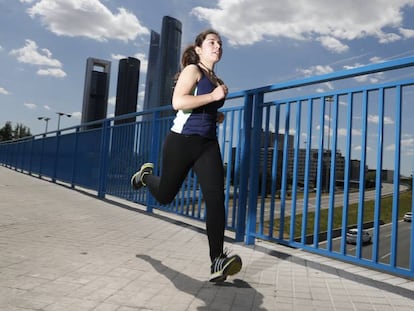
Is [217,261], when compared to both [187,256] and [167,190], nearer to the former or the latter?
[167,190]

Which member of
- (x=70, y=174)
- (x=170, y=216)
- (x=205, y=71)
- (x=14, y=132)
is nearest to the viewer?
(x=205, y=71)

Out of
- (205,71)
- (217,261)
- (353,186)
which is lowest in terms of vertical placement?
A: (217,261)

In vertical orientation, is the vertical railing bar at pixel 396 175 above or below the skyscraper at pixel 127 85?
below

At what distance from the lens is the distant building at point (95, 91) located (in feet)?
227

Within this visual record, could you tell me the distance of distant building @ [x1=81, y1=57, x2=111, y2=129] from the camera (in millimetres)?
69062

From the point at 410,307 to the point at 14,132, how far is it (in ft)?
301

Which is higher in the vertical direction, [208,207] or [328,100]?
[328,100]

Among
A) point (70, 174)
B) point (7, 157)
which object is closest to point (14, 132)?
point (7, 157)

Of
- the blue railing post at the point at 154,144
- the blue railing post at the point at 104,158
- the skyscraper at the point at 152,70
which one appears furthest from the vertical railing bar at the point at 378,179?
the skyscraper at the point at 152,70

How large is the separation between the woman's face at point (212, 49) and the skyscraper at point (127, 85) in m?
82.7

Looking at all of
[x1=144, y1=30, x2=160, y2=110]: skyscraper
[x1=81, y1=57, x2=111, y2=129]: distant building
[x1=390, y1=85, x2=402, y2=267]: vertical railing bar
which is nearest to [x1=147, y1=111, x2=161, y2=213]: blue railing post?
[x1=390, y1=85, x2=402, y2=267]: vertical railing bar

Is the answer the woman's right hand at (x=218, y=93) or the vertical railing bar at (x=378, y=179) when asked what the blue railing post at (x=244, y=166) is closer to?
the vertical railing bar at (x=378, y=179)

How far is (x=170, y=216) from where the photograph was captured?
20.1ft

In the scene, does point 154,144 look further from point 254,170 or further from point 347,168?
point 347,168
